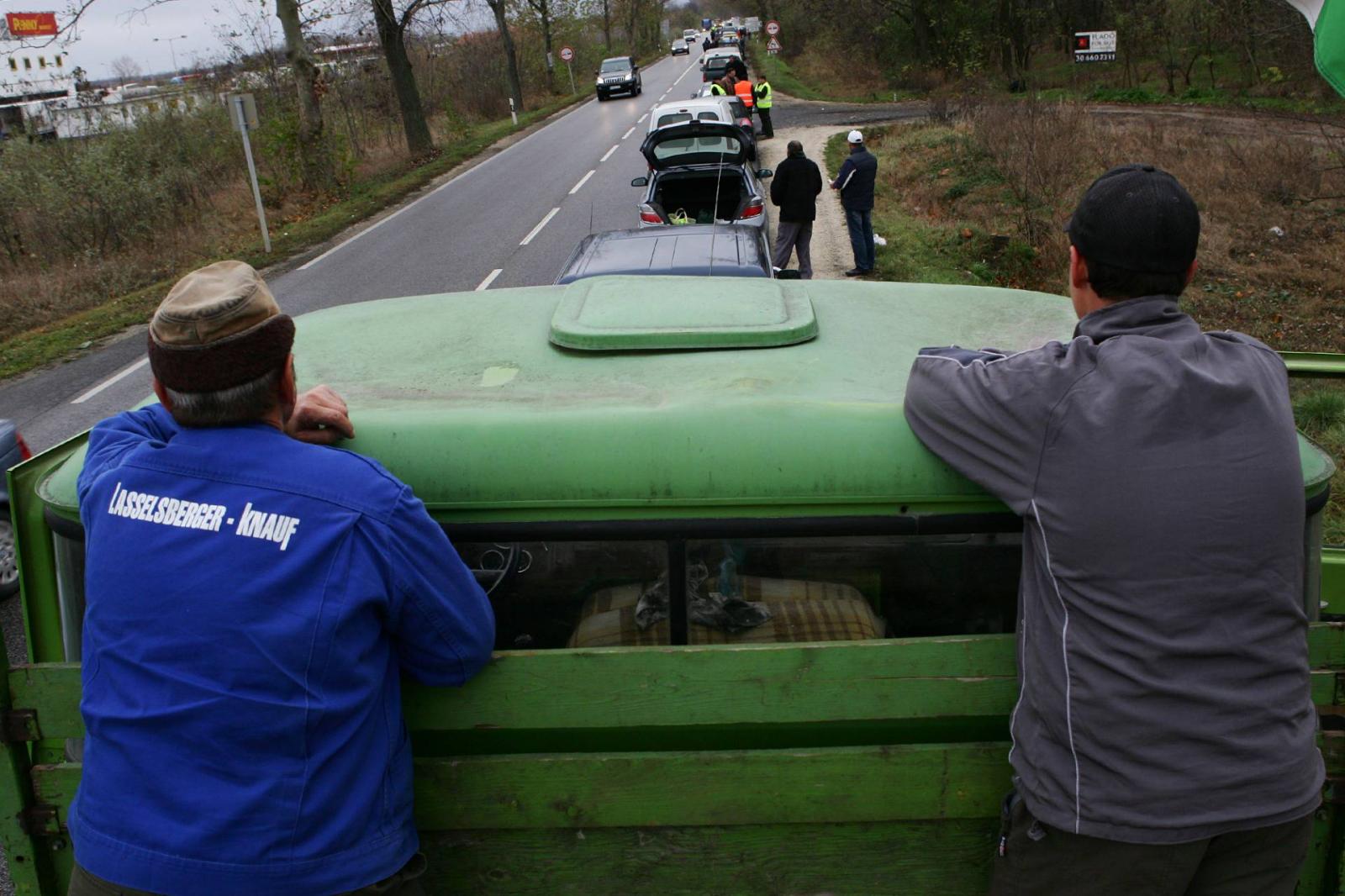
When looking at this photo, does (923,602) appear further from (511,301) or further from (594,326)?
(511,301)

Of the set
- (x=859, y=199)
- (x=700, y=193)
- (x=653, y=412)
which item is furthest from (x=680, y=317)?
(x=700, y=193)

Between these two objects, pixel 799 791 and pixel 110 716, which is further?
pixel 799 791

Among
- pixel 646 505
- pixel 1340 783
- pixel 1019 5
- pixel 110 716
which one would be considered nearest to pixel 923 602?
pixel 646 505

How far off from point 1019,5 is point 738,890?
41000 mm

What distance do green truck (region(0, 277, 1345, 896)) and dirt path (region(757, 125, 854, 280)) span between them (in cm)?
763

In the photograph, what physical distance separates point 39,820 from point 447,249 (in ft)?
50.9

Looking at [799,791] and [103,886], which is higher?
[103,886]

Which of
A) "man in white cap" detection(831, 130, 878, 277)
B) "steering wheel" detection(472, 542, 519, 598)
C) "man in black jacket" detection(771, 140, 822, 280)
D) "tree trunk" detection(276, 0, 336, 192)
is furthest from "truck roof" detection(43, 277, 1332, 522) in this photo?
"tree trunk" detection(276, 0, 336, 192)

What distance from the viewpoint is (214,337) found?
5.71 feet

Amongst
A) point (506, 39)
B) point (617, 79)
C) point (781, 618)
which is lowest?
point (781, 618)

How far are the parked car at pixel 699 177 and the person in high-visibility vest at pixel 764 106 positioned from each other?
12.6 m

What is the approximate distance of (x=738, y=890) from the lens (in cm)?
210

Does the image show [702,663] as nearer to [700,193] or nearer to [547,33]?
[700,193]

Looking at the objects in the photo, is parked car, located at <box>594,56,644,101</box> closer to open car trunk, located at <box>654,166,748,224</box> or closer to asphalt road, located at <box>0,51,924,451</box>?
asphalt road, located at <box>0,51,924,451</box>
